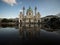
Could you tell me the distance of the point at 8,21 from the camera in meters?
73.6

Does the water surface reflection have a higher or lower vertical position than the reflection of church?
lower

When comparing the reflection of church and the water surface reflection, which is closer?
the water surface reflection

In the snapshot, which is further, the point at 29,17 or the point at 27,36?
the point at 29,17

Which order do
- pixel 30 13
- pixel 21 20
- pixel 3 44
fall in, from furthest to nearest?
pixel 30 13
pixel 21 20
pixel 3 44

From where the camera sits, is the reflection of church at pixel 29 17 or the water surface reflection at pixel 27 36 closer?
the water surface reflection at pixel 27 36

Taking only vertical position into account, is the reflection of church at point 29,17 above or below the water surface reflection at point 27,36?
above

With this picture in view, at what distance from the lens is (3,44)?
9.83 metres

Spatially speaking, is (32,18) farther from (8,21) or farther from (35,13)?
(8,21)

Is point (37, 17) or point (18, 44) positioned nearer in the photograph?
point (18, 44)

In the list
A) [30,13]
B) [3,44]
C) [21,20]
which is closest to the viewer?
[3,44]

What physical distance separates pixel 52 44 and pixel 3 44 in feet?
13.6

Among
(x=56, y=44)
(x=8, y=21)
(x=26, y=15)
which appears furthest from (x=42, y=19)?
(x=56, y=44)

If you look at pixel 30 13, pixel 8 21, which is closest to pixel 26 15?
pixel 30 13

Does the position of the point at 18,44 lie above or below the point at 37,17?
below
